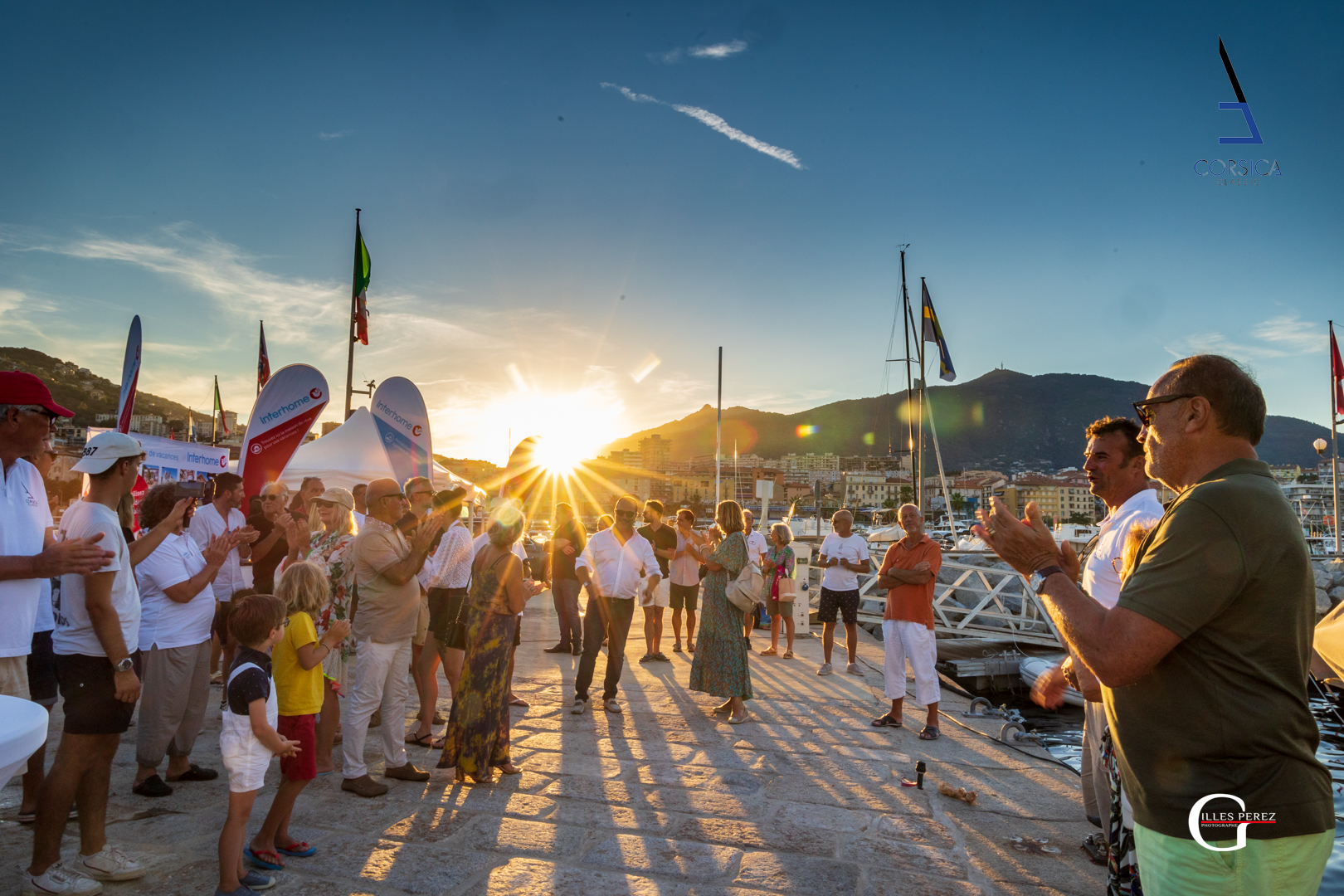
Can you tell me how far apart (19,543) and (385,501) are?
5.94ft

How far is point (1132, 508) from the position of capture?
10.7 ft

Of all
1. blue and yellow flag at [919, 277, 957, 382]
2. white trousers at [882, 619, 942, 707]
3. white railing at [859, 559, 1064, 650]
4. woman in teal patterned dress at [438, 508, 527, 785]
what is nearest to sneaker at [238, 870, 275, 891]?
woman in teal patterned dress at [438, 508, 527, 785]

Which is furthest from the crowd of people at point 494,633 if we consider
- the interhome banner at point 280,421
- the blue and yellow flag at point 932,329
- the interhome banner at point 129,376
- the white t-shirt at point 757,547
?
the blue and yellow flag at point 932,329

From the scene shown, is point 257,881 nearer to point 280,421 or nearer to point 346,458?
point 280,421

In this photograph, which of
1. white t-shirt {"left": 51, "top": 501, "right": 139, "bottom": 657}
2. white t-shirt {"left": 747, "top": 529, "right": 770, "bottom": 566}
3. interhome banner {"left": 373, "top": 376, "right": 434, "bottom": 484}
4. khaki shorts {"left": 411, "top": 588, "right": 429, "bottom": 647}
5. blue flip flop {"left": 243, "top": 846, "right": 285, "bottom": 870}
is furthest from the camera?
white t-shirt {"left": 747, "top": 529, "right": 770, "bottom": 566}

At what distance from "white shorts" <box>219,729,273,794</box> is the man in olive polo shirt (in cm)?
305

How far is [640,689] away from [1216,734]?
6.14 m

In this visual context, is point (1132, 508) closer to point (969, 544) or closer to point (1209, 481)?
point (1209, 481)

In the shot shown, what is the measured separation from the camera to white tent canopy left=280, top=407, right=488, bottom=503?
934 cm

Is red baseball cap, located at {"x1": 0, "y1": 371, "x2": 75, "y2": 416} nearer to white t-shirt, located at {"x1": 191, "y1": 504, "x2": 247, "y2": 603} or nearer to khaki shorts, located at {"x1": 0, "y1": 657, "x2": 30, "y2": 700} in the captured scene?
khaki shorts, located at {"x1": 0, "y1": 657, "x2": 30, "y2": 700}

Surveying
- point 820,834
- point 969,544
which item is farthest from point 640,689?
point 969,544

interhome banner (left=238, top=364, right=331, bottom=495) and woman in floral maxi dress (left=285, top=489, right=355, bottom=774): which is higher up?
interhome banner (left=238, top=364, right=331, bottom=495)

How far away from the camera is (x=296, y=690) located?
11.1ft
